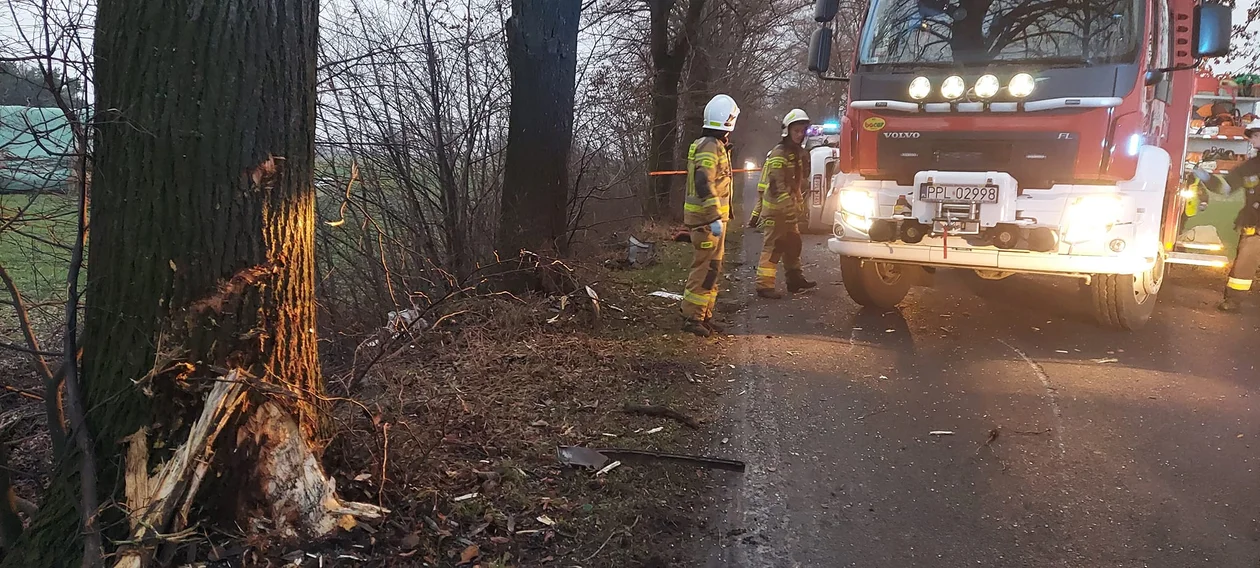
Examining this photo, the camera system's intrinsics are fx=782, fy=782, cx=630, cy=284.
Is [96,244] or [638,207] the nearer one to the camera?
[96,244]

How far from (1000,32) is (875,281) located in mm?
2139

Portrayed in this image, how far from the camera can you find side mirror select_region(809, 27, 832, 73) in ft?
19.3

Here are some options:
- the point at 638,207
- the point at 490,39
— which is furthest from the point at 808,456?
the point at 638,207

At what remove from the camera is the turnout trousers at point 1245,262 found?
254 inches

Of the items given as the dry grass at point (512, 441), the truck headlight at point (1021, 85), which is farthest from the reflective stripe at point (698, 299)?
the truck headlight at point (1021, 85)

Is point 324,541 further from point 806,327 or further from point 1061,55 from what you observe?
point 1061,55

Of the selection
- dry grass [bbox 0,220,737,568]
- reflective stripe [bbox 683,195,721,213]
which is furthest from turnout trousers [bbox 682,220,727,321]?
dry grass [bbox 0,220,737,568]

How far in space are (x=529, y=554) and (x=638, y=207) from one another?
1150 cm

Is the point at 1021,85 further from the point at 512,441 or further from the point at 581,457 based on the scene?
the point at 512,441

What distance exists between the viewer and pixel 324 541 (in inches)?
108

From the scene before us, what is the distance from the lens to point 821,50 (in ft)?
19.3

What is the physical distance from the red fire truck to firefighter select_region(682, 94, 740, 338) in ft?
2.73

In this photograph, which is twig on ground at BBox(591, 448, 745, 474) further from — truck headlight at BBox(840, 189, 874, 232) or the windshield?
the windshield

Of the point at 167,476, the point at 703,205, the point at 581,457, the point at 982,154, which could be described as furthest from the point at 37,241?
the point at 982,154
